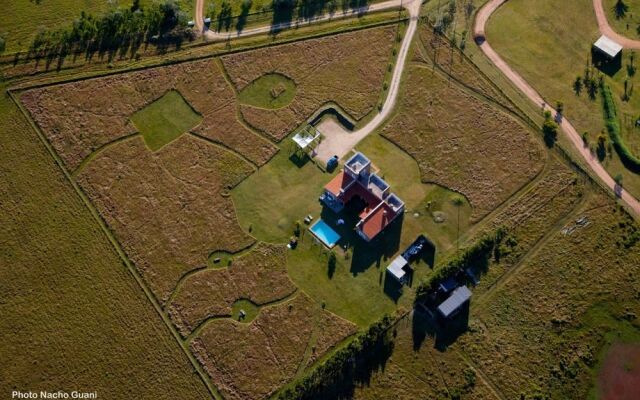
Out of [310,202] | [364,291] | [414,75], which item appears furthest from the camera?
[414,75]

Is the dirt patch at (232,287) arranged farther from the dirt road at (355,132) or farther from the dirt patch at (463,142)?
the dirt patch at (463,142)

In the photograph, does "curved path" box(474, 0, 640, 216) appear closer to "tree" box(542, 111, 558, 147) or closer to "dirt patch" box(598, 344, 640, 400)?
"tree" box(542, 111, 558, 147)

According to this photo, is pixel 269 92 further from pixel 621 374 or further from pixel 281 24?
pixel 621 374

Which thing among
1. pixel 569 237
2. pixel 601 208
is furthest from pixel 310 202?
pixel 601 208

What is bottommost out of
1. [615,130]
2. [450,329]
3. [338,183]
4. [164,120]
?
[450,329]

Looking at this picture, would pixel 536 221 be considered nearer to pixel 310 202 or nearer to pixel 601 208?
pixel 601 208

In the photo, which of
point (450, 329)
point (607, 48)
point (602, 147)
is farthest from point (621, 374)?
point (607, 48)

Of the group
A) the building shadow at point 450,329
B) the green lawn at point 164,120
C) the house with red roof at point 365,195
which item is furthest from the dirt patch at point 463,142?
the green lawn at point 164,120
